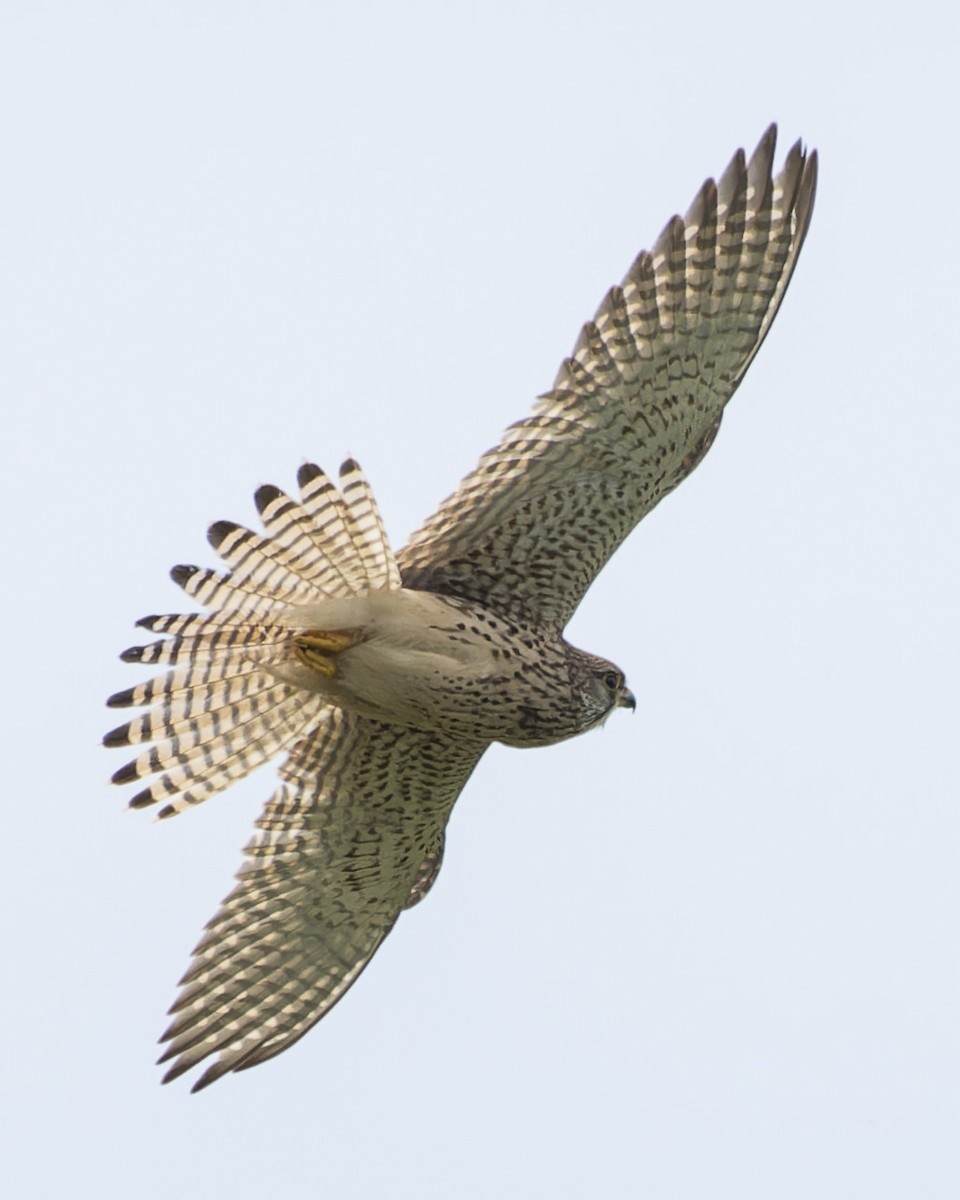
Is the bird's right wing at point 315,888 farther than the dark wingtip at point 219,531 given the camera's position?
Yes

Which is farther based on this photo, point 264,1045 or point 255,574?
point 264,1045

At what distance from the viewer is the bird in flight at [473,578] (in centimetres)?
1220

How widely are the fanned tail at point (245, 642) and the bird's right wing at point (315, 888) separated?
1.12ft

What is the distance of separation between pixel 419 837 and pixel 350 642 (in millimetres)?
1402

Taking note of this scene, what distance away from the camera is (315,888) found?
13234 mm

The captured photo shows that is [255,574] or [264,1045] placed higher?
[255,574]

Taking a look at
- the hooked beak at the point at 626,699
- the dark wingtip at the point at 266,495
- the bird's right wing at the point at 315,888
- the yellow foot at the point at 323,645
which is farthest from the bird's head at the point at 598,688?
the dark wingtip at the point at 266,495

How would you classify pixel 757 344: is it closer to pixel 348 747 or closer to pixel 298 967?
pixel 348 747

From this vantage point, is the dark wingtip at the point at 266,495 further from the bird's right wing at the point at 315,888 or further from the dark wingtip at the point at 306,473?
the bird's right wing at the point at 315,888

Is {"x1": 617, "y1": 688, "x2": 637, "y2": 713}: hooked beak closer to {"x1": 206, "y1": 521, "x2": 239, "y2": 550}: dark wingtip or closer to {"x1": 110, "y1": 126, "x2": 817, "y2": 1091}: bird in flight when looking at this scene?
{"x1": 110, "y1": 126, "x2": 817, "y2": 1091}: bird in flight

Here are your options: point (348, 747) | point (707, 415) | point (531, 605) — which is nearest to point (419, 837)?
point (348, 747)

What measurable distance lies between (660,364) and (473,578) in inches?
56.2

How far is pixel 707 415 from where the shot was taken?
12297 millimetres

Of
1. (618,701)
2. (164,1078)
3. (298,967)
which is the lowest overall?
(164,1078)
